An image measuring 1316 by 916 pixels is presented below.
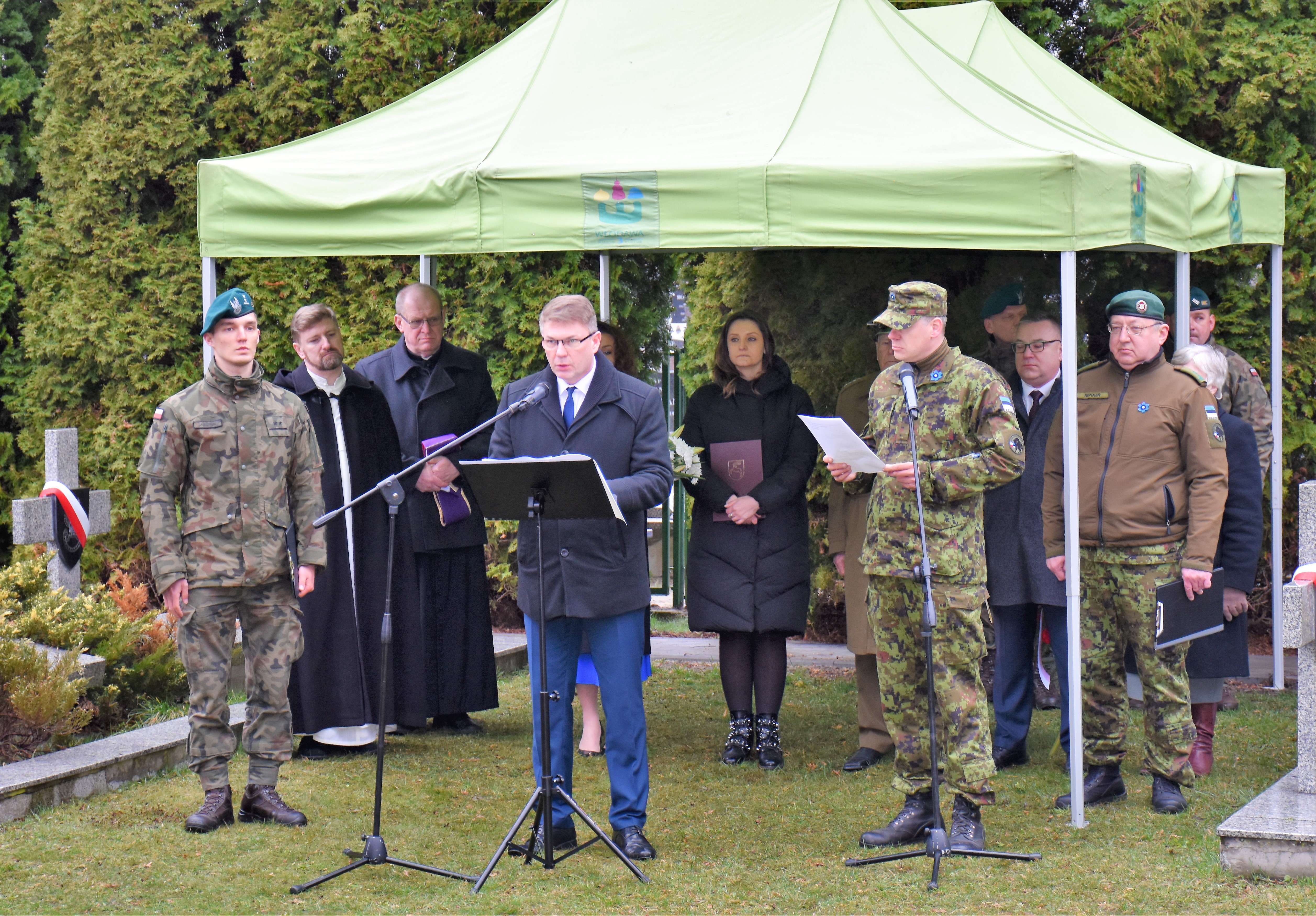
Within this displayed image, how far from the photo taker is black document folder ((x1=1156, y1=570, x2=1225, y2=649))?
4730mm

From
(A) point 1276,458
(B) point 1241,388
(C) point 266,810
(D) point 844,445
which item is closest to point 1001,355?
(B) point 1241,388

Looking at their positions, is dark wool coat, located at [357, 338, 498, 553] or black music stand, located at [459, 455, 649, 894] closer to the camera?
black music stand, located at [459, 455, 649, 894]

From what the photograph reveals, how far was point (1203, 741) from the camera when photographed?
5.48 m

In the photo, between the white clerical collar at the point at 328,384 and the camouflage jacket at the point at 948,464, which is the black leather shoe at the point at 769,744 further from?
the white clerical collar at the point at 328,384

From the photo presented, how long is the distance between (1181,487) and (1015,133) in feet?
4.74

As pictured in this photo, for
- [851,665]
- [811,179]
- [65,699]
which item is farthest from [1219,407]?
[65,699]

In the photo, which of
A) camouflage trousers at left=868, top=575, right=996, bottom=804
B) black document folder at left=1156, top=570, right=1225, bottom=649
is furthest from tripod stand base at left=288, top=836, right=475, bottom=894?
black document folder at left=1156, top=570, right=1225, bottom=649

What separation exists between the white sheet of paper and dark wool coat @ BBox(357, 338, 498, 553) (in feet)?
7.32

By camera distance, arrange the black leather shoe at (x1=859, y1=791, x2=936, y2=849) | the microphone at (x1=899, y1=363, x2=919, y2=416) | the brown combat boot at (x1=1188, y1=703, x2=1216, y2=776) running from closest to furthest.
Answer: the microphone at (x1=899, y1=363, x2=919, y2=416) < the black leather shoe at (x1=859, y1=791, x2=936, y2=849) < the brown combat boot at (x1=1188, y1=703, x2=1216, y2=776)

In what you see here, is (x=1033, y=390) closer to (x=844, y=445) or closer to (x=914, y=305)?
(x=914, y=305)

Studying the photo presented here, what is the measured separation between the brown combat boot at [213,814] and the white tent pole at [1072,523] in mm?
3051

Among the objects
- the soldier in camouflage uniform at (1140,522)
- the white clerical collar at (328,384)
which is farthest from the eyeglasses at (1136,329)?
the white clerical collar at (328,384)

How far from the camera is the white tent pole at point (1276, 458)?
6.93m

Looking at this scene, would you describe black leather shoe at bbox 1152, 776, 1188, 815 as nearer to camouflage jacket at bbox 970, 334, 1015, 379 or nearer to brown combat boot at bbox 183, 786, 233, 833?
camouflage jacket at bbox 970, 334, 1015, 379
